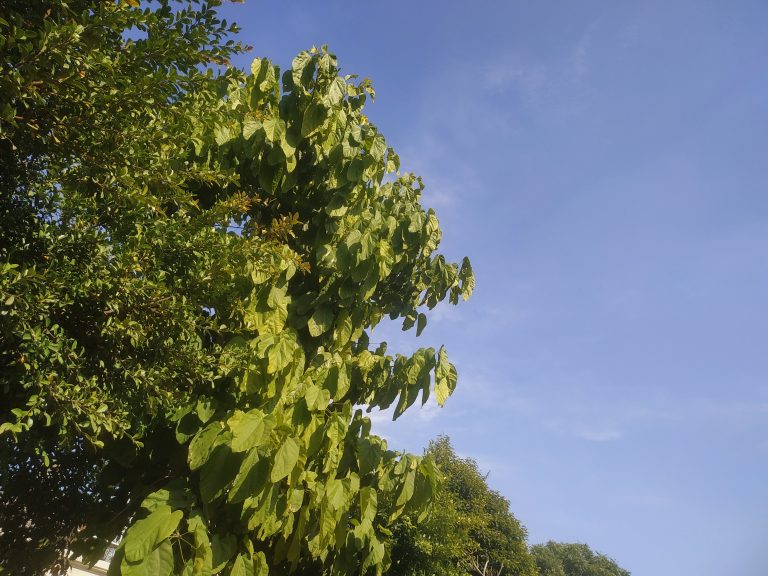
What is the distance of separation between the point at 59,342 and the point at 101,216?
85 cm

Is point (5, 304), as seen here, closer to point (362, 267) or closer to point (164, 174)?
point (164, 174)

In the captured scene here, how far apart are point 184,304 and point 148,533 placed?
1.51 m

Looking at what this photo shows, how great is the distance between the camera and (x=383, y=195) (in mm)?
6883

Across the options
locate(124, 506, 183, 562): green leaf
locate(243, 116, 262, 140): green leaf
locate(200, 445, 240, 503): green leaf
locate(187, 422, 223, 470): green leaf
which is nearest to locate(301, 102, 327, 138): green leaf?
locate(243, 116, 262, 140): green leaf

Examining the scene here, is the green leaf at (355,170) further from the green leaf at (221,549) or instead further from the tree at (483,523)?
the tree at (483,523)

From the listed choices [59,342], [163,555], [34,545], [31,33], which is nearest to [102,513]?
[34,545]

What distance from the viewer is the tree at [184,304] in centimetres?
292

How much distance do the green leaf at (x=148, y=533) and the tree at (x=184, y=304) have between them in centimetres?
2

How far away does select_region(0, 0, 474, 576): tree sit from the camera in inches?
115

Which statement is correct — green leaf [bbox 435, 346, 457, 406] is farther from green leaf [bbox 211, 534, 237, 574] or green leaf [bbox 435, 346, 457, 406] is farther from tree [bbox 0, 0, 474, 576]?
green leaf [bbox 211, 534, 237, 574]

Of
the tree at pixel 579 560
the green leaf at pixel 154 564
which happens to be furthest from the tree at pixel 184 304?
the tree at pixel 579 560

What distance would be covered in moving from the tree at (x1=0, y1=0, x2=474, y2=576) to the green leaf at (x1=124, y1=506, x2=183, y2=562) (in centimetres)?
2

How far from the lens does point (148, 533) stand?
3279mm

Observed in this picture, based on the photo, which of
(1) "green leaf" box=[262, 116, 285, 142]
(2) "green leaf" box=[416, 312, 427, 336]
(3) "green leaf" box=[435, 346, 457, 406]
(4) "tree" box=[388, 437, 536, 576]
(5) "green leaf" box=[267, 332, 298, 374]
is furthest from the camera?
(4) "tree" box=[388, 437, 536, 576]
